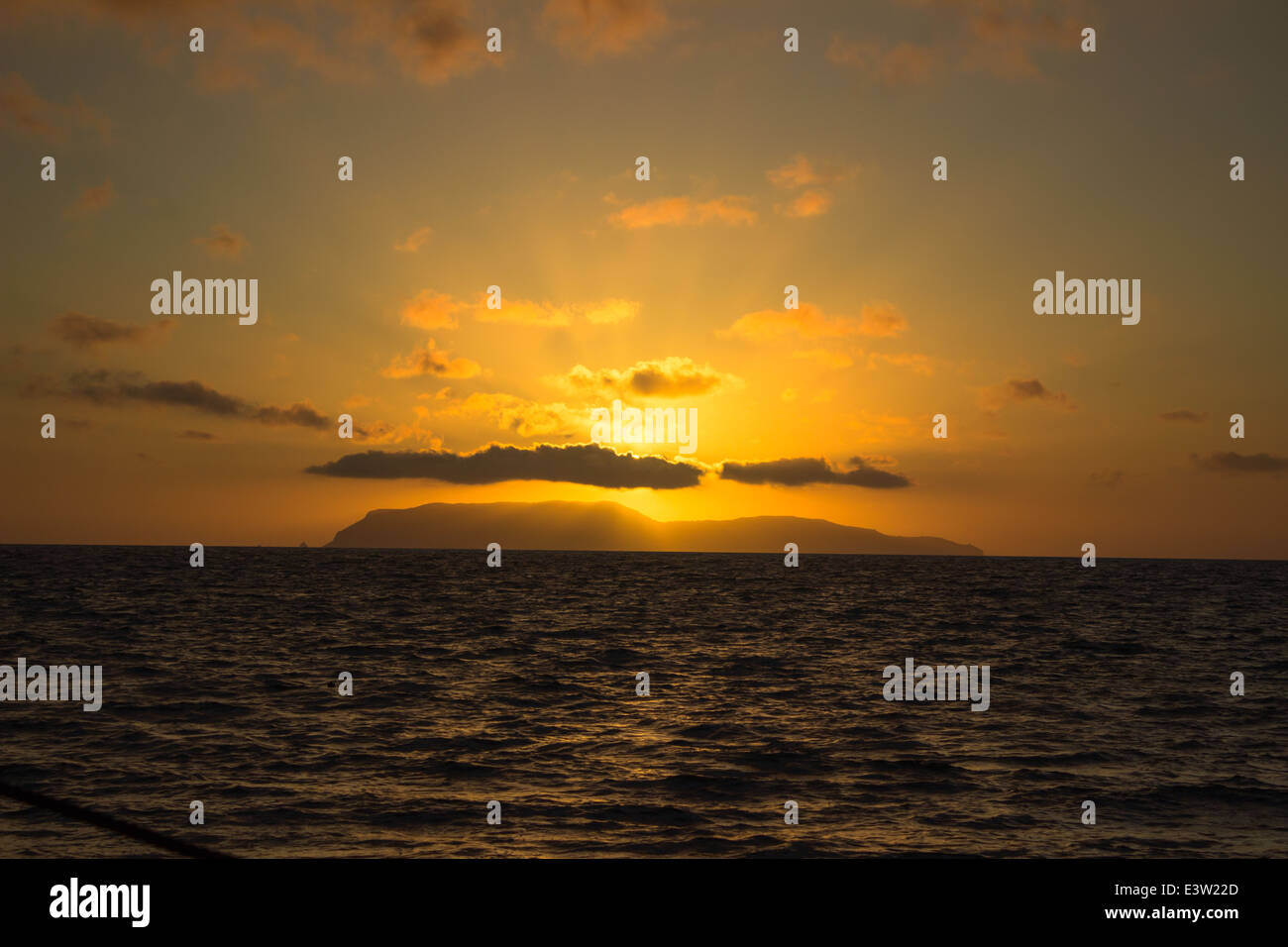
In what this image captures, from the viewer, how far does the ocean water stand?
15.6 m

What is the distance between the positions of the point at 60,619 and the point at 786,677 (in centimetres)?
4707

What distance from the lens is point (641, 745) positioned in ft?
72.8

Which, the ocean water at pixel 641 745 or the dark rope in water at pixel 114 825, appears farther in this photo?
the ocean water at pixel 641 745

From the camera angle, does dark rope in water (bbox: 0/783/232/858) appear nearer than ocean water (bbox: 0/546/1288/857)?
Yes

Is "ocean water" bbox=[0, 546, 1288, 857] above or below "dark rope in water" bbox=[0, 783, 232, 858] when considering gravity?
below

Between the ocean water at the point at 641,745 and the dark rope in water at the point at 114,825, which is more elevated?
the dark rope in water at the point at 114,825

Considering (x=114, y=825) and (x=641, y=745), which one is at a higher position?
(x=114, y=825)

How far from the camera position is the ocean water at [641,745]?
51.3ft

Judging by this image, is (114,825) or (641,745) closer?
(114,825)
